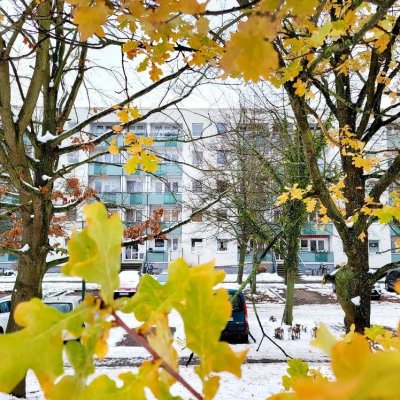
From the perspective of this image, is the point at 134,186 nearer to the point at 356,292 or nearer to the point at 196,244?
the point at 196,244

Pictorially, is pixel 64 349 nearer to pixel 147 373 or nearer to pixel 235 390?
pixel 147 373

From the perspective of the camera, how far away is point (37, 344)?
42 cm

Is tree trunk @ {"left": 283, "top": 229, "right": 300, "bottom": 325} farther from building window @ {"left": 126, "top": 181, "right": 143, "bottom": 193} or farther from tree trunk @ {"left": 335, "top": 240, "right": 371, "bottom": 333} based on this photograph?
building window @ {"left": 126, "top": 181, "right": 143, "bottom": 193}

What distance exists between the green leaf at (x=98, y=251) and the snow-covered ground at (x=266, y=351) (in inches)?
15.9

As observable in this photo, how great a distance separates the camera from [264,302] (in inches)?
626

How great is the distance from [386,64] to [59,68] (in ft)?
14.0

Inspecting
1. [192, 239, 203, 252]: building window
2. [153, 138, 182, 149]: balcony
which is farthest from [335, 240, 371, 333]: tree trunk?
[192, 239, 203, 252]: building window

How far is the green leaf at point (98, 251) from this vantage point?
1.45 feet

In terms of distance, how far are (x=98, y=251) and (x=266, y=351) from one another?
9056 mm

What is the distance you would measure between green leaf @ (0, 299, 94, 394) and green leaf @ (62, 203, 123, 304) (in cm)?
5

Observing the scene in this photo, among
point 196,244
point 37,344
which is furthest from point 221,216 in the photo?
point 196,244

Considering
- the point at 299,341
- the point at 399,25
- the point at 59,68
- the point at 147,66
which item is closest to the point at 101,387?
the point at 147,66

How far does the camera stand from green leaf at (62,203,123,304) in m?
0.44

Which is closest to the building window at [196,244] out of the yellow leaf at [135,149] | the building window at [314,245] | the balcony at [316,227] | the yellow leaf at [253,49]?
the balcony at [316,227]
